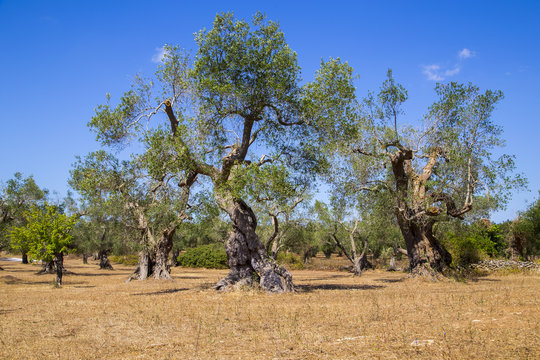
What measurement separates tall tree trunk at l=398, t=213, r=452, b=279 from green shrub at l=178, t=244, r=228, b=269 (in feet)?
107

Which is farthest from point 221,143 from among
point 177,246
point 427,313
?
point 177,246

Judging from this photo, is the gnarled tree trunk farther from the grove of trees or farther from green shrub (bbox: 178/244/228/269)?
green shrub (bbox: 178/244/228/269)

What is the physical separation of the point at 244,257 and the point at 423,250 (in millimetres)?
13486

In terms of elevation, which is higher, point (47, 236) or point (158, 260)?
point (47, 236)

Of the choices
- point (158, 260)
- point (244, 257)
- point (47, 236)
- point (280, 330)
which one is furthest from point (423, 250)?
point (47, 236)

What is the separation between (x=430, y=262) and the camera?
Result: 25016 mm

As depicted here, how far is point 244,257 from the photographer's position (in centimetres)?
1788

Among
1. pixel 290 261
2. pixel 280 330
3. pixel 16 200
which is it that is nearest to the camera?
pixel 280 330

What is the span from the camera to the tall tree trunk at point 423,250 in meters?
24.7

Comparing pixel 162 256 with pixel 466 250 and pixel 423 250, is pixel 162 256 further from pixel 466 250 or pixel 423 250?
pixel 466 250

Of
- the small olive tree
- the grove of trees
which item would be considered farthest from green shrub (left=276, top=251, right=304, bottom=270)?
the small olive tree

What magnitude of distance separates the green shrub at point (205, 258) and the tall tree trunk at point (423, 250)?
32465 millimetres

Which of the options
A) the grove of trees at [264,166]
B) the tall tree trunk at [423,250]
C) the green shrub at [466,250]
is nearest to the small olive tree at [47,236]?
the grove of trees at [264,166]

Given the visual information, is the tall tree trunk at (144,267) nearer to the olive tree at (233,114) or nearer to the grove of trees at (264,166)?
the grove of trees at (264,166)
